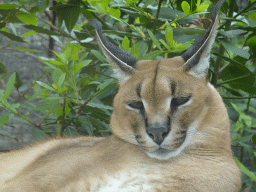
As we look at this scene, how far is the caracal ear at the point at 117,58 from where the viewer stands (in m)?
1.67

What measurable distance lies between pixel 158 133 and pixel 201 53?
1.37 ft

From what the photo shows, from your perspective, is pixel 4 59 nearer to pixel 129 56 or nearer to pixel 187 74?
pixel 129 56

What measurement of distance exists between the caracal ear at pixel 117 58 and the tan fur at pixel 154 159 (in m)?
0.04

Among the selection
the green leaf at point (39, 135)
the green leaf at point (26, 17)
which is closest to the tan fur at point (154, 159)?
the green leaf at point (39, 135)

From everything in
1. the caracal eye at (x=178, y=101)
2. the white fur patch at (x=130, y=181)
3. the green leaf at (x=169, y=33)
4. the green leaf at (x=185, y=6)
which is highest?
the green leaf at (x=185, y=6)

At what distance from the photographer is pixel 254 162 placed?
236 cm

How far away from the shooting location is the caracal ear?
167 centimetres

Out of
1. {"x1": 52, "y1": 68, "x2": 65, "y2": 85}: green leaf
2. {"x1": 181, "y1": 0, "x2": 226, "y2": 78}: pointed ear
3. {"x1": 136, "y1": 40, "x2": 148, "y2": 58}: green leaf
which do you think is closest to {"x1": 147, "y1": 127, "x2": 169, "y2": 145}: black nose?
{"x1": 181, "y1": 0, "x2": 226, "y2": 78}: pointed ear

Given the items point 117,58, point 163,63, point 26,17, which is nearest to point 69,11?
point 26,17

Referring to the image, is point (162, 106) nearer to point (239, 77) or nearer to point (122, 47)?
point (122, 47)

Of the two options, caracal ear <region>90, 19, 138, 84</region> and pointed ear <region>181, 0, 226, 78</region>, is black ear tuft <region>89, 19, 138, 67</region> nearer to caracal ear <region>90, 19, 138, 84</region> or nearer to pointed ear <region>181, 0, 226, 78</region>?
caracal ear <region>90, 19, 138, 84</region>

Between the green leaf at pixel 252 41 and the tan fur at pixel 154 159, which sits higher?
the green leaf at pixel 252 41

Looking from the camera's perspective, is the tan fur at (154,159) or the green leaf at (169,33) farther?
the green leaf at (169,33)

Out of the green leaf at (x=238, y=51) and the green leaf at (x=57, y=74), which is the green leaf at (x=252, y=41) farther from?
the green leaf at (x=57, y=74)
